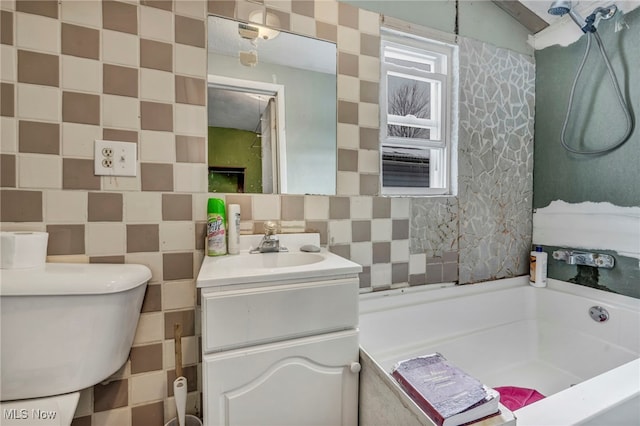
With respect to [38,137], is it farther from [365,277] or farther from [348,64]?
[365,277]

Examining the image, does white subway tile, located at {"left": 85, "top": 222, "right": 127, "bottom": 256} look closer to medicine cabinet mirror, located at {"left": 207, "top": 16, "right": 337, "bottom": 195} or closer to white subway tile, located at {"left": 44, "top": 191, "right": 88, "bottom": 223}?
white subway tile, located at {"left": 44, "top": 191, "right": 88, "bottom": 223}

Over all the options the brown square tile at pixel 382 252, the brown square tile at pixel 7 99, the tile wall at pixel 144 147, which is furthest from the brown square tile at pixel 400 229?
the brown square tile at pixel 7 99

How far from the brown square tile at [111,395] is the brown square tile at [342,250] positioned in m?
0.93

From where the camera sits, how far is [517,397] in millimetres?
1319

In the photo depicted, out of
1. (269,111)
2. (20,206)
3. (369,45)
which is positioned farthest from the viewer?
(369,45)

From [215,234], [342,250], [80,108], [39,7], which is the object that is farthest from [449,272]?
[39,7]

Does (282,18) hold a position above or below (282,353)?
above

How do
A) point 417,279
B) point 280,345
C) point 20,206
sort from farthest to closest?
point 417,279
point 20,206
point 280,345

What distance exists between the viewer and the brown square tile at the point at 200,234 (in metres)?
1.16

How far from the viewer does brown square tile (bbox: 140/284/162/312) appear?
110 cm

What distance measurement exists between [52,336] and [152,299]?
309 mm

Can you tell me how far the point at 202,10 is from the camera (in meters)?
1.15

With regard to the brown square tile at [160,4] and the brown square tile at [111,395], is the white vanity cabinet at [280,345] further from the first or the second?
the brown square tile at [160,4]

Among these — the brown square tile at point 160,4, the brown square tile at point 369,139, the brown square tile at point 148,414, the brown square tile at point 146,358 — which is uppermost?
the brown square tile at point 160,4
